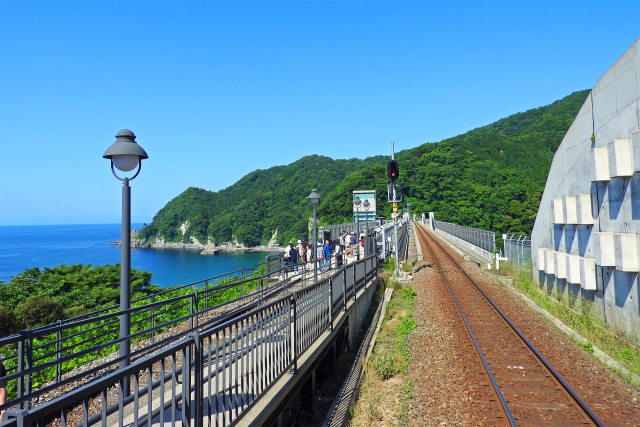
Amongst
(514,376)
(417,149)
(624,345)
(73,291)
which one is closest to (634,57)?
(624,345)

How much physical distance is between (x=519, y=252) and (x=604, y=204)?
9.90 m

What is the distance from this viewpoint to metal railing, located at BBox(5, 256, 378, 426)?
2699 millimetres

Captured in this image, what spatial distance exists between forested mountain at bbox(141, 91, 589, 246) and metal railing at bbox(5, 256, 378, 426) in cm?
8405

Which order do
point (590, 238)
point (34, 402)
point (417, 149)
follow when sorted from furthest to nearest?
point (417, 149) < point (590, 238) < point (34, 402)

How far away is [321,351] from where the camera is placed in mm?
7477

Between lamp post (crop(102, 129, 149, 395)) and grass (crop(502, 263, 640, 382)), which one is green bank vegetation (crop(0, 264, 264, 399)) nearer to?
lamp post (crop(102, 129, 149, 395))

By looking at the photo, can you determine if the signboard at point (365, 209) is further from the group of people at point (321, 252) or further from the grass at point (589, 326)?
the grass at point (589, 326)

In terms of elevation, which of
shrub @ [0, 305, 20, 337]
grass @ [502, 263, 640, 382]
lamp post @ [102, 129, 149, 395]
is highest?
lamp post @ [102, 129, 149, 395]

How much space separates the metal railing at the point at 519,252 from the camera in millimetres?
18625

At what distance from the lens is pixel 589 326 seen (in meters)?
10.6

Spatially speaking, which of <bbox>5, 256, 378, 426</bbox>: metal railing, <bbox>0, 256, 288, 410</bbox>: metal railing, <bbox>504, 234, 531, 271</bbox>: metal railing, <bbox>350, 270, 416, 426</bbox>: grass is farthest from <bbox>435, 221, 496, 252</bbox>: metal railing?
<bbox>5, 256, 378, 426</bbox>: metal railing

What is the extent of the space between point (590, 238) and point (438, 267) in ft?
40.6

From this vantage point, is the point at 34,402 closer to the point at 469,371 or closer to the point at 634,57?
the point at 469,371

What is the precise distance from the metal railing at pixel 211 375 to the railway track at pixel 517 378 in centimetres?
328
